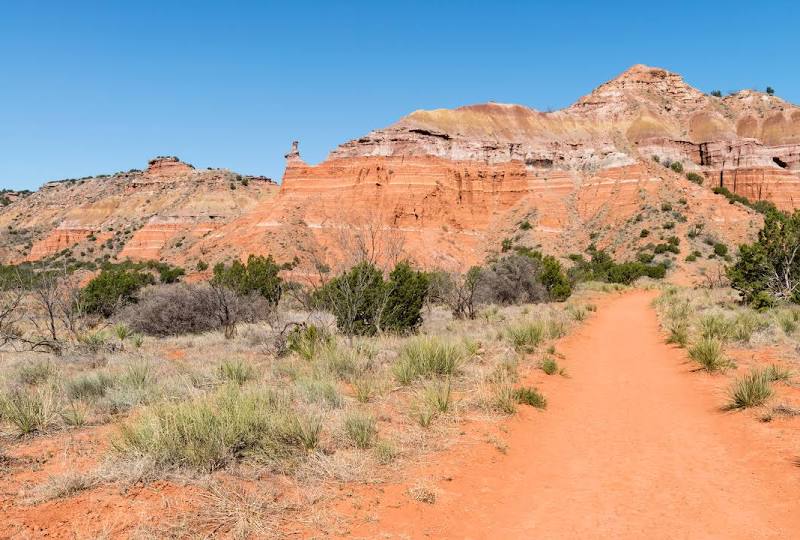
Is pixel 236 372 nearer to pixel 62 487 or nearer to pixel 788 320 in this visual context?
pixel 62 487

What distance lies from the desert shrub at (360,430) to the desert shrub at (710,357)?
7821 mm

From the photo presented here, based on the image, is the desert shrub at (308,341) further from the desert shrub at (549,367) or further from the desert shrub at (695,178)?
the desert shrub at (695,178)

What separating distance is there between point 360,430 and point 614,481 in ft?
→ 9.31

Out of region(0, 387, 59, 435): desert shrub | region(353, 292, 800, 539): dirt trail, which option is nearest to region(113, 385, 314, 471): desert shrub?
region(353, 292, 800, 539): dirt trail

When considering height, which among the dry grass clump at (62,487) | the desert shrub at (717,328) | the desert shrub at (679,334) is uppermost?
the dry grass clump at (62,487)

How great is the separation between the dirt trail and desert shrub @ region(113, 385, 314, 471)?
1.36 meters

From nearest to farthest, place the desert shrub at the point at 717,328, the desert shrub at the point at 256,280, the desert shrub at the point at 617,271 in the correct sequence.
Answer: the desert shrub at the point at 717,328 → the desert shrub at the point at 256,280 → the desert shrub at the point at 617,271

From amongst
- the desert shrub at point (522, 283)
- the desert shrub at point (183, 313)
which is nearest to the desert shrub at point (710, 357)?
the desert shrub at point (183, 313)

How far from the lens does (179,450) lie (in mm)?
5184

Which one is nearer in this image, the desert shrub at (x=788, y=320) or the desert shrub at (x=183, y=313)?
the desert shrub at (x=788, y=320)

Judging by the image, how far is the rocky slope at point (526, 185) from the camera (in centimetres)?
5566

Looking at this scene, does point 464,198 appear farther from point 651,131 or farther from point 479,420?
point 479,420

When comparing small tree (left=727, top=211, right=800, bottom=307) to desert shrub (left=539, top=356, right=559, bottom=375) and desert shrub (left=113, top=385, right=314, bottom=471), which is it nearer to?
desert shrub (left=539, top=356, right=559, bottom=375)

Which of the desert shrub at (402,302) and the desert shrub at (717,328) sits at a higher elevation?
the desert shrub at (402,302)
